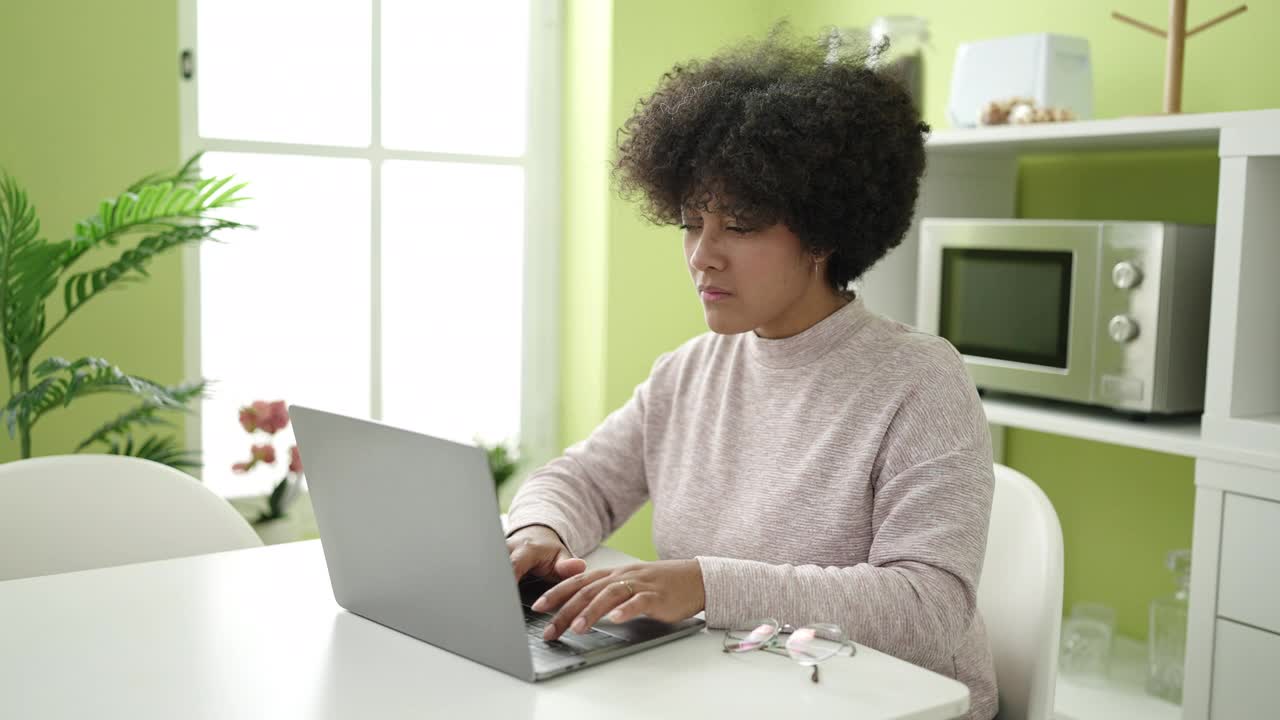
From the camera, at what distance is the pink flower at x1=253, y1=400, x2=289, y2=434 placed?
2.41m

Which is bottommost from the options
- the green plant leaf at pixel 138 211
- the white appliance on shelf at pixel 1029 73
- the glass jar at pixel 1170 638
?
the glass jar at pixel 1170 638

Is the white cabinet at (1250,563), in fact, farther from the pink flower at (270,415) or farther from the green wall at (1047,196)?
the pink flower at (270,415)

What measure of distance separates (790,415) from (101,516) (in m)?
0.87

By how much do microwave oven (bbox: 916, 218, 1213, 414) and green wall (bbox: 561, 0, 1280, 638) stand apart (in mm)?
356

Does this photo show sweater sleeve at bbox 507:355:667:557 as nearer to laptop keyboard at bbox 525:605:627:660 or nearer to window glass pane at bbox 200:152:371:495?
laptop keyboard at bbox 525:605:627:660

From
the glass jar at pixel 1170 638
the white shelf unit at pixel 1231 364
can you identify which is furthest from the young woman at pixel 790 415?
the glass jar at pixel 1170 638

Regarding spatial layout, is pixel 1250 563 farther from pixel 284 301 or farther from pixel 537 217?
pixel 284 301

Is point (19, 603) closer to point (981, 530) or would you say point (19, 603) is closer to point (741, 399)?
point (741, 399)

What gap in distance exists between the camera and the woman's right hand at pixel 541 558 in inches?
47.3

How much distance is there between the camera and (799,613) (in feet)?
3.65

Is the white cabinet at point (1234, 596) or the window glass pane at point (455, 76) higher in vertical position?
the window glass pane at point (455, 76)

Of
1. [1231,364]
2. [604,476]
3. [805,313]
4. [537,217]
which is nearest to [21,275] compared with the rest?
[604,476]

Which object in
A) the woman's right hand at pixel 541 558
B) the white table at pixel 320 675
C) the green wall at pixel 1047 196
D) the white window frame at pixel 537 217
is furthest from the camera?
the white window frame at pixel 537 217

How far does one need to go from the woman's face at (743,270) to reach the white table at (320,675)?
1.36ft
